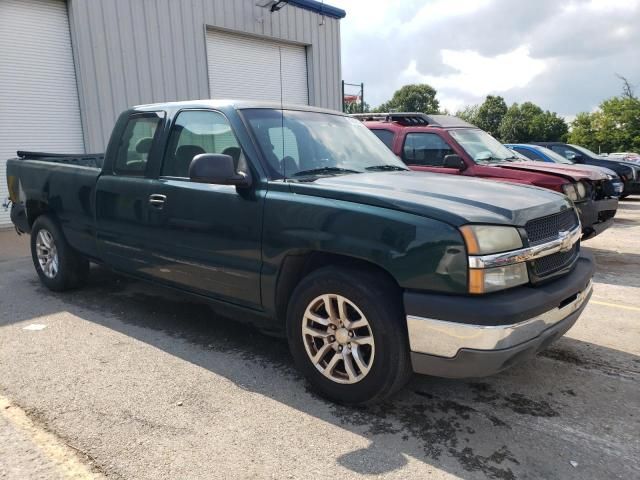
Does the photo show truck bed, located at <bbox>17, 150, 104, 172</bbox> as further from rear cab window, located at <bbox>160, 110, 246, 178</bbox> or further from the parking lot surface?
the parking lot surface

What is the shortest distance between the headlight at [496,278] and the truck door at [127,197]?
2.66m

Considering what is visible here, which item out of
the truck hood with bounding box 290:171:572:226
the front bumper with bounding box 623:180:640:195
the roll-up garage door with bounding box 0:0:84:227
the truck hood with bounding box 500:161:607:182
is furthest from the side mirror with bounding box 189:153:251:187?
the front bumper with bounding box 623:180:640:195

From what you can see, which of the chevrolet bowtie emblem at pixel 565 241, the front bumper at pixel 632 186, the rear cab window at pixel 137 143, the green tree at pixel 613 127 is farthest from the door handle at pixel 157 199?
the green tree at pixel 613 127

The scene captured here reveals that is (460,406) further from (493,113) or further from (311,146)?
(493,113)

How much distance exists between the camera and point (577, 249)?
3.59 m

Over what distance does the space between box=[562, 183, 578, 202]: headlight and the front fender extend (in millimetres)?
4634

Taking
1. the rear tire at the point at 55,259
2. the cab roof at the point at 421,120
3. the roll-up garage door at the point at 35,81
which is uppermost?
the roll-up garage door at the point at 35,81

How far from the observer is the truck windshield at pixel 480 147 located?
753 cm

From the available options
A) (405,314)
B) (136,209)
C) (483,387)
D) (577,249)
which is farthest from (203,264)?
(577,249)

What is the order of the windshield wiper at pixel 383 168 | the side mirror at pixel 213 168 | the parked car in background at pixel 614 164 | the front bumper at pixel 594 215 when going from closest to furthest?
the side mirror at pixel 213 168 → the windshield wiper at pixel 383 168 → the front bumper at pixel 594 215 → the parked car in background at pixel 614 164

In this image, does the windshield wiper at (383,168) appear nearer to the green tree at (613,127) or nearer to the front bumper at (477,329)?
the front bumper at (477,329)

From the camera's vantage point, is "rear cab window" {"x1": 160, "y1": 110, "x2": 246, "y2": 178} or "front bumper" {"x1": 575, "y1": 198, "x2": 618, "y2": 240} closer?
"rear cab window" {"x1": 160, "y1": 110, "x2": 246, "y2": 178}

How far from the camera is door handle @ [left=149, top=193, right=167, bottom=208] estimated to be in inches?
158

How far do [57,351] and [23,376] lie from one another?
1.40 ft
